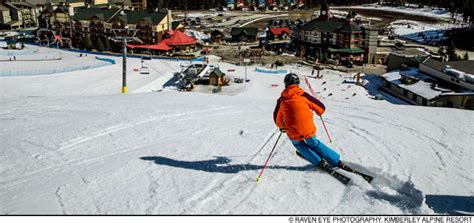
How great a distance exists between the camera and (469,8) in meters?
60.8

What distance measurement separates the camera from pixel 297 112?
18.3ft

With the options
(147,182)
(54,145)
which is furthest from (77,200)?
(54,145)

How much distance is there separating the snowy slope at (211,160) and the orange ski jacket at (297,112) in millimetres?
594

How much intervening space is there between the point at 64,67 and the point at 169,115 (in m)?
23.8

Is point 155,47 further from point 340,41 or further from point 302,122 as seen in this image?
point 302,122

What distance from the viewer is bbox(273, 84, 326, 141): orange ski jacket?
220 inches

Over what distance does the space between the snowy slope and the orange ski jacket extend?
0.59 metres

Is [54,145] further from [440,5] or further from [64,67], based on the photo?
[440,5]

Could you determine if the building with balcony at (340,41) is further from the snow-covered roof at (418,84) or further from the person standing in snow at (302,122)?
the person standing in snow at (302,122)

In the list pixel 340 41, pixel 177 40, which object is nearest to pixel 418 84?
pixel 340 41

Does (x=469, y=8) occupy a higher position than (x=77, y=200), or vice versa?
A: (x=469, y=8)

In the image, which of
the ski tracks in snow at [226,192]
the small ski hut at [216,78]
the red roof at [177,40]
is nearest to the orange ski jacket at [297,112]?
the ski tracks in snow at [226,192]

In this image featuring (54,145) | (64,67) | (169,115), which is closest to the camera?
(54,145)

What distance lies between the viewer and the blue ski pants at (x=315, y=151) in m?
5.66
